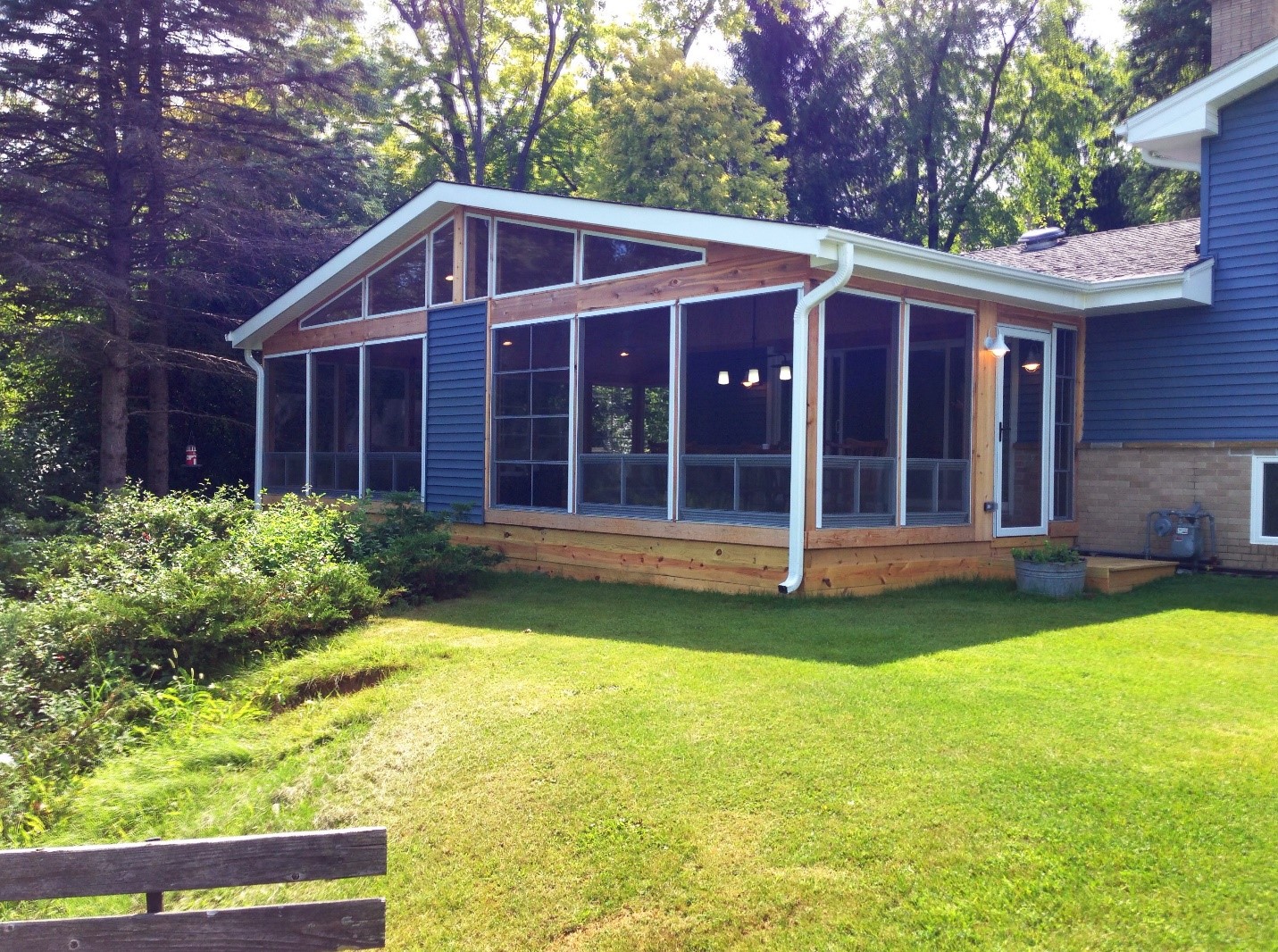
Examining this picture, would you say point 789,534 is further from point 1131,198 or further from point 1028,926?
point 1131,198

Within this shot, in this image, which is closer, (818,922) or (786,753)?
(818,922)

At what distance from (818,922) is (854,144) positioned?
26.2 metres

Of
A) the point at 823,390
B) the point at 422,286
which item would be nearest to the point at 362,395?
the point at 422,286

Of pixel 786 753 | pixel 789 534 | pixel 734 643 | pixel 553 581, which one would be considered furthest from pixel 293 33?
pixel 786 753

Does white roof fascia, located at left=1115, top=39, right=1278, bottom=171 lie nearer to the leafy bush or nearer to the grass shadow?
the grass shadow

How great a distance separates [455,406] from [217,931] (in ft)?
32.2

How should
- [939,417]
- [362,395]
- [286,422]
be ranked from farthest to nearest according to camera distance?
[286,422], [362,395], [939,417]

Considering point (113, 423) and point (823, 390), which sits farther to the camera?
point (113, 423)

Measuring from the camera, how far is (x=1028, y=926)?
3.40 meters

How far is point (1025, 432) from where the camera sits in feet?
35.2

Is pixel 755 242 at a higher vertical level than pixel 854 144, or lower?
lower

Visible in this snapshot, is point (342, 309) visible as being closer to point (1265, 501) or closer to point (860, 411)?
point (860, 411)

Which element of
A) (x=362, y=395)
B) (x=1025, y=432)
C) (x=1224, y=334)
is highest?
(x=1224, y=334)

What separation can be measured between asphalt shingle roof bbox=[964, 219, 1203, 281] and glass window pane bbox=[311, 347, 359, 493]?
25.8 ft
